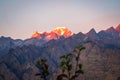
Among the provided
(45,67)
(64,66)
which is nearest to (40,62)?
(45,67)

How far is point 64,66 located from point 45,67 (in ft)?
33.9

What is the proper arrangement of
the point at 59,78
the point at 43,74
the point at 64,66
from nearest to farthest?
the point at 59,78 < the point at 64,66 < the point at 43,74

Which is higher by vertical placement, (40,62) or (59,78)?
(40,62)

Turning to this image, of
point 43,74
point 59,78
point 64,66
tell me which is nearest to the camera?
point 59,78

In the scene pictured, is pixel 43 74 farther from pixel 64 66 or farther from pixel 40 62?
pixel 64 66

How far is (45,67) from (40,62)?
1999 mm

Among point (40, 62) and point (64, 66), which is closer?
point (64, 66)

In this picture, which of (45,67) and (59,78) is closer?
(59,78)

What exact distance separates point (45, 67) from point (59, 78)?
1729cm

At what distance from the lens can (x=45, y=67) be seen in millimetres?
78562

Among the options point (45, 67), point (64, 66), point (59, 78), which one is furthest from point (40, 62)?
point (59, 78)

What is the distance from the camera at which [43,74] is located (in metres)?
78.6

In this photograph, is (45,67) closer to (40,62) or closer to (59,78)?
(40,62)

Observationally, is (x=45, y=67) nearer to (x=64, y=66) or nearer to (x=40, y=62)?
(x=40, y=62)
